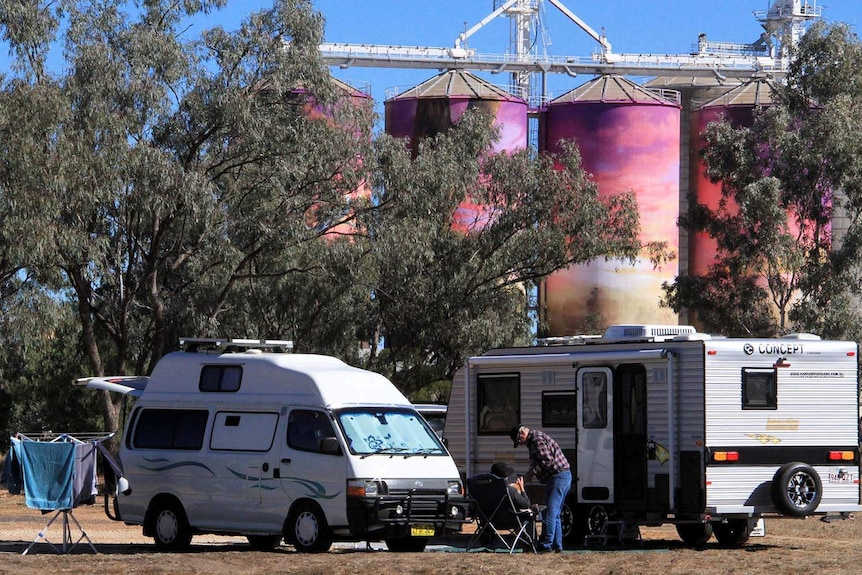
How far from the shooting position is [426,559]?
48.2ft

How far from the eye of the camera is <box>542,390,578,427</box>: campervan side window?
1833 centimetres

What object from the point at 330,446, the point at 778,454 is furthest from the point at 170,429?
the point at 778,454

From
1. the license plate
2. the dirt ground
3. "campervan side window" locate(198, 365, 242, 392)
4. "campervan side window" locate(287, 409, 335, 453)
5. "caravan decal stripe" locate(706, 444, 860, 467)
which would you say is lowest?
the dirt ground

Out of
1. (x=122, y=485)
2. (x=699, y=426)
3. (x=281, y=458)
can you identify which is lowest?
(x=122, y=485)

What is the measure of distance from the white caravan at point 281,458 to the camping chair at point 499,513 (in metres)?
0.51

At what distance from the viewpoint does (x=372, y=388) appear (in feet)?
54.0

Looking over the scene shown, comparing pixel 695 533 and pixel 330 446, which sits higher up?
pixel 330 446

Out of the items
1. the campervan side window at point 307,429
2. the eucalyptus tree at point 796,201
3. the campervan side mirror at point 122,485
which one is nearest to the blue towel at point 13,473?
the campervan side mirror at point 122,485

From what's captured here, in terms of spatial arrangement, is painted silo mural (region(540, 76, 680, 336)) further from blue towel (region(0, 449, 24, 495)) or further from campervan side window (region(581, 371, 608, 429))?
blue towel (region(0, 449, 24, 495))

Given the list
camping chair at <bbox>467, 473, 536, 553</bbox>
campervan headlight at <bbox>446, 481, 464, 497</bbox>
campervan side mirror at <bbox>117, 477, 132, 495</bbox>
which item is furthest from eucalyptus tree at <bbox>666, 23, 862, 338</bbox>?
campervan side mirror at <bbox>117, 477, 132, 495</bbox>

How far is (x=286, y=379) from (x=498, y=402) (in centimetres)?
411

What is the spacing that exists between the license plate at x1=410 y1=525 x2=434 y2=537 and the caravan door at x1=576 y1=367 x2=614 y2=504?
301 cm

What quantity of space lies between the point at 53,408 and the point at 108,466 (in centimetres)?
3687

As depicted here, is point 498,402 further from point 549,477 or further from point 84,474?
point 84,474
